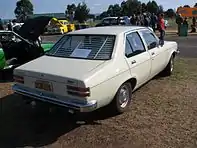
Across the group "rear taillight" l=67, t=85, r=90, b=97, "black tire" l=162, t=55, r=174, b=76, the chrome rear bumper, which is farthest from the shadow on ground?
"black tire" l=162, t=55, r=174, b=76

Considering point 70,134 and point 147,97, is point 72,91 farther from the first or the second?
point 147,97

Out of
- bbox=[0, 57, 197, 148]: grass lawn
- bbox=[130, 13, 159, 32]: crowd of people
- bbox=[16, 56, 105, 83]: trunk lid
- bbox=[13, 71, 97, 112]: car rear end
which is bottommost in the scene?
bbox=[0, 57, 197, 148]: grass lawn

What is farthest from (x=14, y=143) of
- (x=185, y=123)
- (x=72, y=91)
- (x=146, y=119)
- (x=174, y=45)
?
(x=174, y=45)

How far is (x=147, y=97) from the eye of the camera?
643 centimetres

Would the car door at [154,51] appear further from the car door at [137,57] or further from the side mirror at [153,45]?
the car door at [137,57]

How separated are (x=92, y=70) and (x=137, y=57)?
1.33 metres

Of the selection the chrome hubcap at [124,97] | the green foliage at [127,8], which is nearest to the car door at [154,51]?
the chrome hubcap at [124,97]

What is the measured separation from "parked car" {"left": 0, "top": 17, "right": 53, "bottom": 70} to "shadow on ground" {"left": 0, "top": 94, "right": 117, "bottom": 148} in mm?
3231

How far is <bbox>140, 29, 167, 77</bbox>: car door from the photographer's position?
256 inches

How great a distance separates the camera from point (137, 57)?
5.86 metres

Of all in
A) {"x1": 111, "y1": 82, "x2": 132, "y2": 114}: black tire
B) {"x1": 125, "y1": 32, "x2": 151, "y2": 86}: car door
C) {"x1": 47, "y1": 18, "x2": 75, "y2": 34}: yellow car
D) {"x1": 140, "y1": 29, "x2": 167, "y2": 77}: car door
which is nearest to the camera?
{"x1": 111, "y1": 82, "x2": 132, "y2": 114}: black tire

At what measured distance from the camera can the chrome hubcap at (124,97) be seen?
17.7ft

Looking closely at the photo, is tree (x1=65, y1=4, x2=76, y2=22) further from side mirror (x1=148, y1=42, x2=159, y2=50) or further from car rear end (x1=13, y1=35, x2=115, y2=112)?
car rear end (x1=13, y1=35, x2=115, y2=112)

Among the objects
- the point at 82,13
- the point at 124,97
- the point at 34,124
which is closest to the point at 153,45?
the point at 124,97
